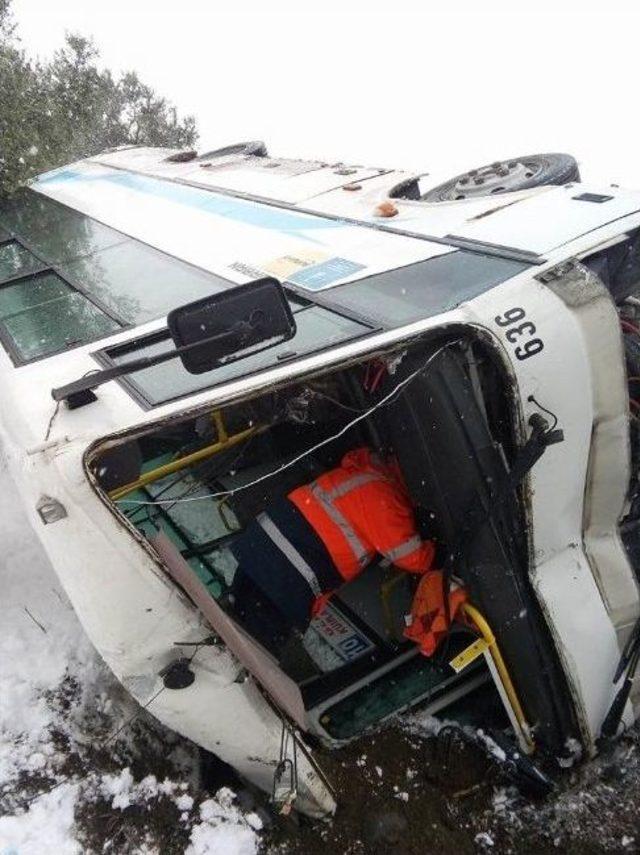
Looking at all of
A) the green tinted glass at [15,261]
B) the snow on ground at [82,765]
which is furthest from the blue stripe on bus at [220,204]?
the snow on ground at [82,765]

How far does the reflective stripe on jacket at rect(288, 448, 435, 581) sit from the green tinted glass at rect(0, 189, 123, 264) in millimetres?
2181

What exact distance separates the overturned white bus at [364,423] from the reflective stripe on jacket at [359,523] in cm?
13

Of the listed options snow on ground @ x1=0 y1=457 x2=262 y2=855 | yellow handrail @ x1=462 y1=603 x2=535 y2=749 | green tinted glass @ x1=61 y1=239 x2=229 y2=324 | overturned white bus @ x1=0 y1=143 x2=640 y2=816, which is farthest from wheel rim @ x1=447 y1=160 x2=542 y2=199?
snow on ground @ x1=0 y1=457 x2=262 y2=855

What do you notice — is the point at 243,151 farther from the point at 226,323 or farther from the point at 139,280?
the point at 226,323

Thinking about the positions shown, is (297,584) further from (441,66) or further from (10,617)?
(441,66)

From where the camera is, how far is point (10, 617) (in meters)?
3.63

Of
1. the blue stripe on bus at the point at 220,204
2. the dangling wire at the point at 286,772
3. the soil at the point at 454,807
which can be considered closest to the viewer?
the dangling wire at the point at 286,772

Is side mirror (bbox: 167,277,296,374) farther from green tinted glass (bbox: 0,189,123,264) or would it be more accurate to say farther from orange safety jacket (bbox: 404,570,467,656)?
green tinted glass (bbox: 0,189,123,264)

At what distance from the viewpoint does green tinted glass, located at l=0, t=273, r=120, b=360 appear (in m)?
2.83

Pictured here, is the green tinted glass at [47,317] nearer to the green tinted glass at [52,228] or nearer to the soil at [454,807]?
the green tinted glass at [52,228]

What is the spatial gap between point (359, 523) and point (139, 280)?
1.62 meters

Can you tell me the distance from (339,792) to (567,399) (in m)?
1.86

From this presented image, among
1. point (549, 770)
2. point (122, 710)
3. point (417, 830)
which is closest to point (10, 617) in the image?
point (122, 710)

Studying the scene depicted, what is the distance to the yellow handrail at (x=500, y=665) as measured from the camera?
285 centimetres
